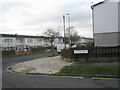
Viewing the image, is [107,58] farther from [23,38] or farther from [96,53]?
[23,38]

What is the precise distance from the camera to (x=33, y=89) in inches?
307

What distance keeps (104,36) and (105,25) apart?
4.51 ft

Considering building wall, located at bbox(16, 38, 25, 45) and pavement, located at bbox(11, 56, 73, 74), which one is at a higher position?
building wall, located at bbox(16, 38, 25, 45)

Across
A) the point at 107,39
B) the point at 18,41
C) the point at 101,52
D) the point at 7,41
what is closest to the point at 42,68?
the point at 101,52

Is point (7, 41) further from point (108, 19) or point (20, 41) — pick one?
point (108, 19)

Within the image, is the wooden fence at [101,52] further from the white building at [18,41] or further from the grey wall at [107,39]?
the white building at [18,41]

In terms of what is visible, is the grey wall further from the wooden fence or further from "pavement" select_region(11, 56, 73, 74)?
"pavement" select_region(11, 56, 73, 74)

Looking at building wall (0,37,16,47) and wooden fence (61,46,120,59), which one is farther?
building wall (0,37,16,47)

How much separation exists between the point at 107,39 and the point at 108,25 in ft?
5.69

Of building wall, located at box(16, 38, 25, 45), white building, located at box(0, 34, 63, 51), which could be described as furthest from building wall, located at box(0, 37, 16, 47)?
building wall, located at box(16, 38, 25, 45)

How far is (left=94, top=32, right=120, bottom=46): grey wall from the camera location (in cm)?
2042

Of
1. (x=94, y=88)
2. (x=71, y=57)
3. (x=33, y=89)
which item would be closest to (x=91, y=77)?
(x=94, y=88)

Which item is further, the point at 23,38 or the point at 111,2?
the point at 23,38

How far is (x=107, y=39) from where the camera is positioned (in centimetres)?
2098
